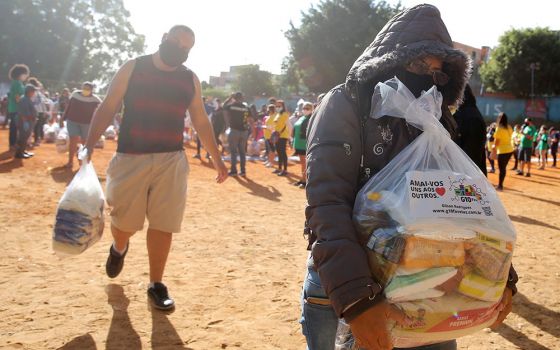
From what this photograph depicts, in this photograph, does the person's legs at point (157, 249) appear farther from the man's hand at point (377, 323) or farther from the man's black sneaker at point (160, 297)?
the man's hand at point (377, 323)

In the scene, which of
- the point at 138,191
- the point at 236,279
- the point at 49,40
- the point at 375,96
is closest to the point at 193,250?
the point at 236,279

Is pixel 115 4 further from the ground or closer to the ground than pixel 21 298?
further from the ground

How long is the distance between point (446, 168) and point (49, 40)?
44869 millimetres

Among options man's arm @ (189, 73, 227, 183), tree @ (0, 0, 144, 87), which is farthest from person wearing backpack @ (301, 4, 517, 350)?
tree @ (0, 0, 144, 87)

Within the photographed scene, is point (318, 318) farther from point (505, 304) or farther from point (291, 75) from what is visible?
point (291, 75)

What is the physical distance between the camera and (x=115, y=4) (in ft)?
166

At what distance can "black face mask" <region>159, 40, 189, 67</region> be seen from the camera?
3.37 meters

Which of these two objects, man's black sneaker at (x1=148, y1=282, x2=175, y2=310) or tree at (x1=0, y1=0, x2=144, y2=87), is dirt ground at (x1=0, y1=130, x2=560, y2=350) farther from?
tree at (x1=0, y1=0, x2=144, y2=87)

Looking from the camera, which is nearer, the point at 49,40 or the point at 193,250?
the point at 193,250

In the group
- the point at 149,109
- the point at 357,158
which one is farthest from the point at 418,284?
the point at 149,109

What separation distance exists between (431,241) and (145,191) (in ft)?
8.09

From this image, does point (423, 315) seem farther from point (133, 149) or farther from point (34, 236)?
point (34, 236)

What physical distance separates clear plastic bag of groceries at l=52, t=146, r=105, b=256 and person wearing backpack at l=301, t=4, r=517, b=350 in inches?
81.6

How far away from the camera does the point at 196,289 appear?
390 centimetres
